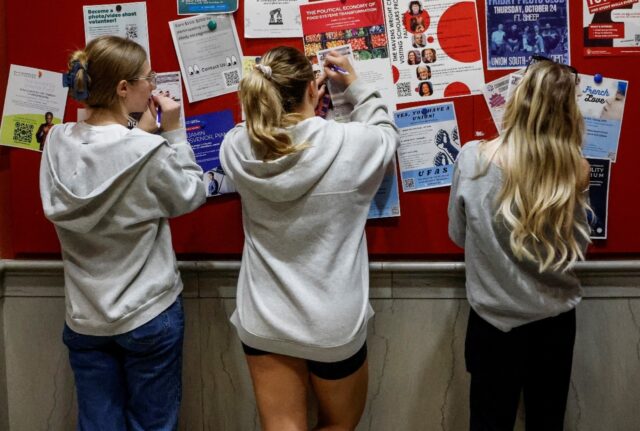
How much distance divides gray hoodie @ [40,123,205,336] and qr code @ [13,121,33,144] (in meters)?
0.50

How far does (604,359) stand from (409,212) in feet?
2.55

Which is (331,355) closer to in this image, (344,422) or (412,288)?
(344,422)

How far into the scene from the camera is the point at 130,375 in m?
1.57

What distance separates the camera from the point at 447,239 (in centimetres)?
183

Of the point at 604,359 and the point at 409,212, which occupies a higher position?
the point at 409,212

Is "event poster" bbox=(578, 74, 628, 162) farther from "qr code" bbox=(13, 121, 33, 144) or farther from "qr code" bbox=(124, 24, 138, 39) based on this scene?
"qr code" bbox=(13, 121, 33, 144)

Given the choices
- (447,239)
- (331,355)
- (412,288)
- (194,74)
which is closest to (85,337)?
(331,355)

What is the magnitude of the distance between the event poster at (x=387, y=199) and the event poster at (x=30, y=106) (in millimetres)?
1069

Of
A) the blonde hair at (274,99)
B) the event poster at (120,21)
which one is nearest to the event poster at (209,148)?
the event poster at (120,21)

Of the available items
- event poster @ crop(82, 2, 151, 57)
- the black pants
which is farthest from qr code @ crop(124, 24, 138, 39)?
the black pants

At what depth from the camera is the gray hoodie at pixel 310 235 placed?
1382 mm

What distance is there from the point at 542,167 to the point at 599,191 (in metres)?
A: 0.51

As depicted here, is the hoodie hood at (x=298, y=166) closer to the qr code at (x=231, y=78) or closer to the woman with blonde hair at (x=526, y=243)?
the woman with blonde hair at (x=526, y=243)

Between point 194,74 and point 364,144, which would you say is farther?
point 194,74
